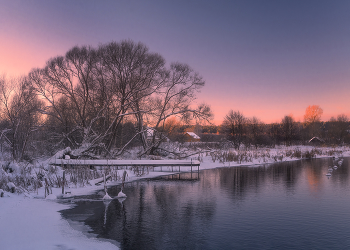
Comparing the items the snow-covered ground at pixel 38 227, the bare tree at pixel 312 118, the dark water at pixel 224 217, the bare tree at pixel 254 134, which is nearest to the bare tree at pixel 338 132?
the bare tree at pixel 312 118

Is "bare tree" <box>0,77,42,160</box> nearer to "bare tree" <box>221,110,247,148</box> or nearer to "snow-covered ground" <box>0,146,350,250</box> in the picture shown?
"snow-covered ground" <box>0,146,350,250</box>

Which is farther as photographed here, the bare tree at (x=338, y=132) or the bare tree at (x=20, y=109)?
the bare tree at (x=338, y=132)

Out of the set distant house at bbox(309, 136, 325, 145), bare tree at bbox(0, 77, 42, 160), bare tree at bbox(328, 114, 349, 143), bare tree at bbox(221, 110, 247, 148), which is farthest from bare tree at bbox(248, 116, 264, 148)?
bare tree at bbox(0, 77, 42, 160)

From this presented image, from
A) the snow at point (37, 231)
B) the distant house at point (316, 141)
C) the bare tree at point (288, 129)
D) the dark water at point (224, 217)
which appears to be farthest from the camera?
the distant house at point (316, 141)

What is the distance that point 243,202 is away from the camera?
41.1 ft

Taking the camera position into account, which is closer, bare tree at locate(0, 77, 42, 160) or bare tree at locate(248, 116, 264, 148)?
bare tree at locate(0, 77, 42, 160)

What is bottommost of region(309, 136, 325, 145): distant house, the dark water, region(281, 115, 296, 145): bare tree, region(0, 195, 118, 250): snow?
the dark water

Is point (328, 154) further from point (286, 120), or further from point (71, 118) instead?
point (71, 118)

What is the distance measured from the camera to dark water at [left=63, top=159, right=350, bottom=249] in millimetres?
7637

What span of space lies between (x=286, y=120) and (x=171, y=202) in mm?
74487

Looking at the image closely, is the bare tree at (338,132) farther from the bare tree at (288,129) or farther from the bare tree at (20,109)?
the bare tree at (20,109)

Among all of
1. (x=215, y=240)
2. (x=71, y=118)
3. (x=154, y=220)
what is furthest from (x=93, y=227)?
(x=71, y=118)

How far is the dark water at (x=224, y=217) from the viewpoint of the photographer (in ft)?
25.1

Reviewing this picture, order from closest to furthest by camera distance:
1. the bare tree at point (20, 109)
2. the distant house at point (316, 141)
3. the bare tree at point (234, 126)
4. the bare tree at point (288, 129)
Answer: the bare tree at point (20, 109) → the bare tree at point (234, 126) → the bare tree at point (288, 129) → the distant house at point (316, 141)
